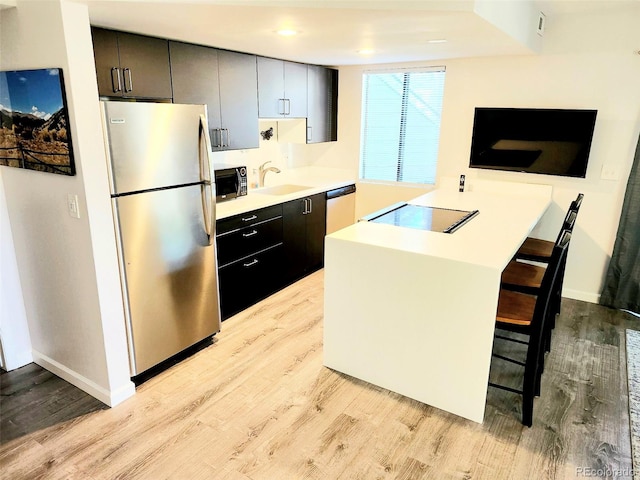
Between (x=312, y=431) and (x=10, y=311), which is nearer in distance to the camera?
(x=312, y=431)

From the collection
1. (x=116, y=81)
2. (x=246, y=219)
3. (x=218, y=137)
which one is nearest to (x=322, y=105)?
(x=218, y=137)

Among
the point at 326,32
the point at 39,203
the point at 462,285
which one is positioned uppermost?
the point at 326,32

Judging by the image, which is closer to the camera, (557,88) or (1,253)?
(1,253)

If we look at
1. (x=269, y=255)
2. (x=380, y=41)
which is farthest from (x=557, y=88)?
(x=269, y=255)

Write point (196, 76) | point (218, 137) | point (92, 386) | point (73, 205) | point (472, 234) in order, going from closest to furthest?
point (73, 205)
point (92, 386)
point (472, 234)
point (196, 76)
point (218, 137)

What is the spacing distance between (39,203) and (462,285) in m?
2.34

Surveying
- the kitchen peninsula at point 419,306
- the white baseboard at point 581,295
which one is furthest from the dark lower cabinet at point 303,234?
the white baseboard at point 581,295

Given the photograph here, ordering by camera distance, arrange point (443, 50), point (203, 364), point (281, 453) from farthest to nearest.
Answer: point (443, 50)
point (203, 364)
point (281, 453)

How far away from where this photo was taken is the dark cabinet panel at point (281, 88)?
3795mm

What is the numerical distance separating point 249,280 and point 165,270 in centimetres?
103

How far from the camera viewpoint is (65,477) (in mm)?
1962

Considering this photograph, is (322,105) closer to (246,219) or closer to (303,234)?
(303,234)

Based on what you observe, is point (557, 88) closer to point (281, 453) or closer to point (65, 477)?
point (281, 453)

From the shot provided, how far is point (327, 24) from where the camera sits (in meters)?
2.37
